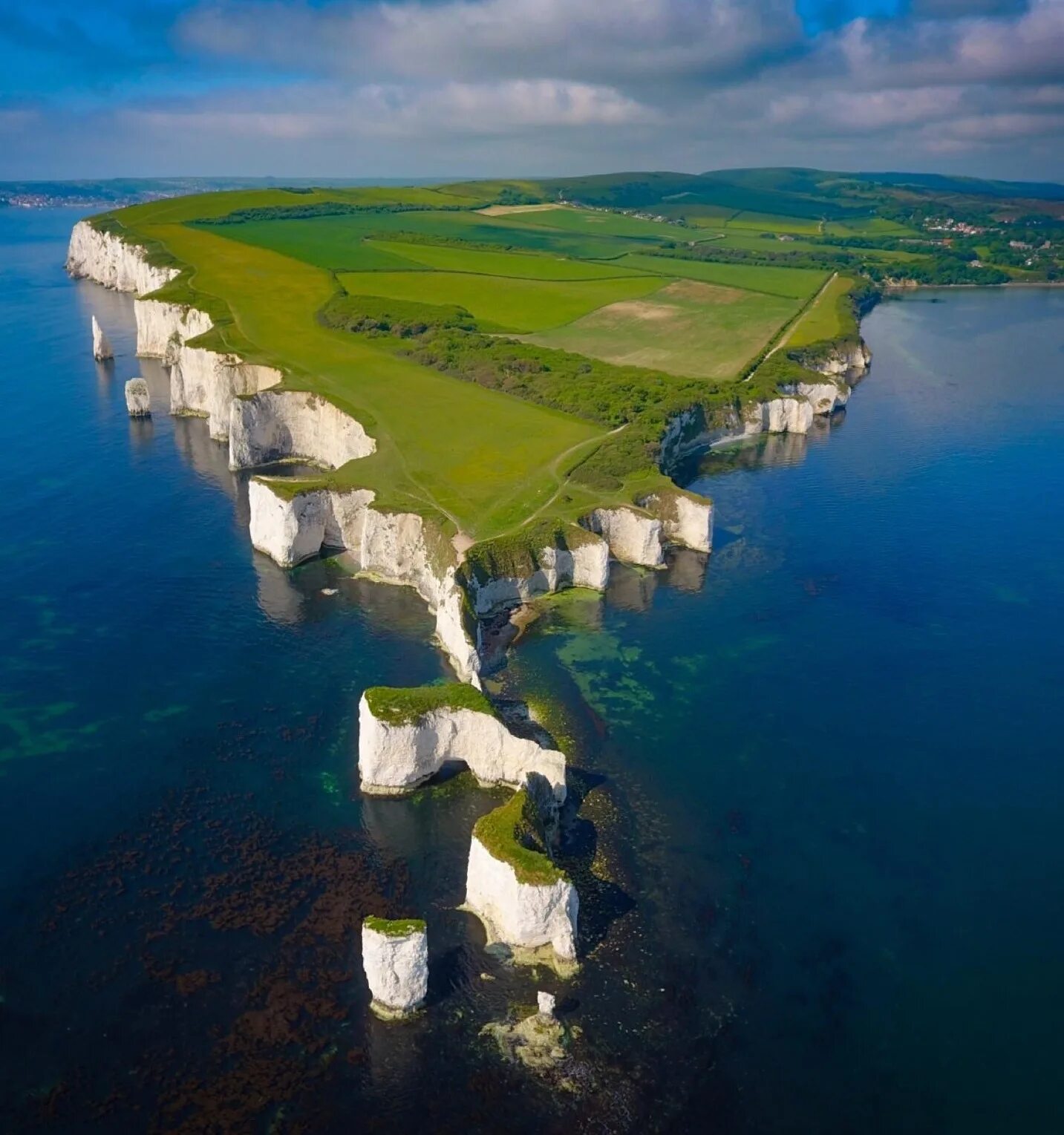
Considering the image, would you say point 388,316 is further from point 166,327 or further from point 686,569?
point 686,569


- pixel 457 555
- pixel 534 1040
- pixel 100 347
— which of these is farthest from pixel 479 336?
pixel 534 1040

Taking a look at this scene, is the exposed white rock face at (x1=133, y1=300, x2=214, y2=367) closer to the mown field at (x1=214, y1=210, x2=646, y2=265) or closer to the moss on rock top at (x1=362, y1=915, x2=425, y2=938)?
the mown field at (x1=214, y1=210, x2=646, y2=265)

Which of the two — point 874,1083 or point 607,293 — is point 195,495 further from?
point 607,293

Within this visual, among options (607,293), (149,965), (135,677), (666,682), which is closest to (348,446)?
(135,677)

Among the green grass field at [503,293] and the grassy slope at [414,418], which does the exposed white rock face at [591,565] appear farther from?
the green grass field at [503,293]

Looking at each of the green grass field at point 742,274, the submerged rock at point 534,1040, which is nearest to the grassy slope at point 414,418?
the submerged rock at point 534,1040
